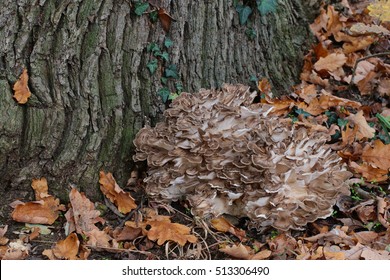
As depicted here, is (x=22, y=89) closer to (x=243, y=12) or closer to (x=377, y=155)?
(x=243, y=12)

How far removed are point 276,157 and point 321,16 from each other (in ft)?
9.44

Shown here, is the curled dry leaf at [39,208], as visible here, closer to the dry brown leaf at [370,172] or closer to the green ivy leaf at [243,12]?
the green ivy leaf at [243,12]

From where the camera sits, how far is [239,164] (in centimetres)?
413

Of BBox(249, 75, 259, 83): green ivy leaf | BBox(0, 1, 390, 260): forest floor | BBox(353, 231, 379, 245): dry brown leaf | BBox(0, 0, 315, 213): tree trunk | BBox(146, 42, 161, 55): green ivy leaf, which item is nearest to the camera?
BBox(0, 1, 390, 260): forest floor

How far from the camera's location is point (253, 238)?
4.30 metres

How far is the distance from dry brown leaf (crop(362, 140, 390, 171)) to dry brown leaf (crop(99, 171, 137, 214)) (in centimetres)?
233

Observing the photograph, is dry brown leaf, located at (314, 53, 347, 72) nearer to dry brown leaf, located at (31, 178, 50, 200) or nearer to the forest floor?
the forest floor

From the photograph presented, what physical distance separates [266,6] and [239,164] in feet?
6.61

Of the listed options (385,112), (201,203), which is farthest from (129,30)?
(385,112)

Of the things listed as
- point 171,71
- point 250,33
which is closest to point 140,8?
point 171,71

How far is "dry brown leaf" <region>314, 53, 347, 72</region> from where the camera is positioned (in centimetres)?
594

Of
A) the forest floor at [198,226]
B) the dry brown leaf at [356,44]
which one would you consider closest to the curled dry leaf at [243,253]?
the forest floor at [198,226]

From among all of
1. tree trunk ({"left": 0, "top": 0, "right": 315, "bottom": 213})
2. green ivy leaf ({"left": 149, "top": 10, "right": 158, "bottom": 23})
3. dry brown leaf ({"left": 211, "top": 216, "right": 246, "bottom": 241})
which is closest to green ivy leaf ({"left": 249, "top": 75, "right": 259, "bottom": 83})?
tree trunk ({"left": 0, "top": 0, "right": 315, "bottom": 213})

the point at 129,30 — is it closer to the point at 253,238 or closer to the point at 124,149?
the point at 124,149
